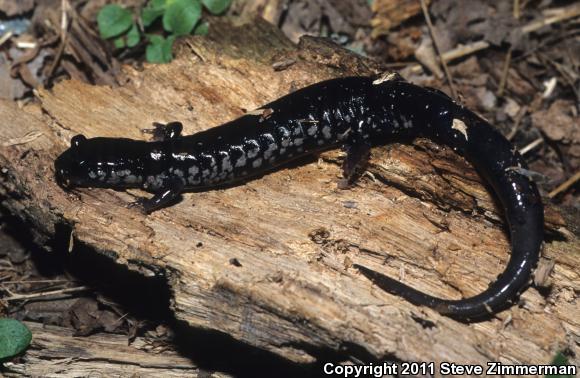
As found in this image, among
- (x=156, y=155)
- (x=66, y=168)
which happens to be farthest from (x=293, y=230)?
(x=66, y=168)

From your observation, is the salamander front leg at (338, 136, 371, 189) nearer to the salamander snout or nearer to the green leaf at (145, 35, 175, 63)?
the salamander snout

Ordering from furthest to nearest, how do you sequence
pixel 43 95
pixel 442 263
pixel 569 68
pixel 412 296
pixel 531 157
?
pixel 569 68, pixel 531 157, pixel 43 95, pixel 442 263, pixel 412 296

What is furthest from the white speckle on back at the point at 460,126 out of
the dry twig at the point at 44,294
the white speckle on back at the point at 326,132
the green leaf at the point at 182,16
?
the dry twig at the point at 44,294

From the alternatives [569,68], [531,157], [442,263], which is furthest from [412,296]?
[569,68]

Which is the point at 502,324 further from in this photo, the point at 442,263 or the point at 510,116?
the point at 510,116

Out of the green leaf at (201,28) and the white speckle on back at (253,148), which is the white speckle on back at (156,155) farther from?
the green leaf at (201,28)

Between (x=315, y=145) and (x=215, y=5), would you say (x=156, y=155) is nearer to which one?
(x=315, y=145)
